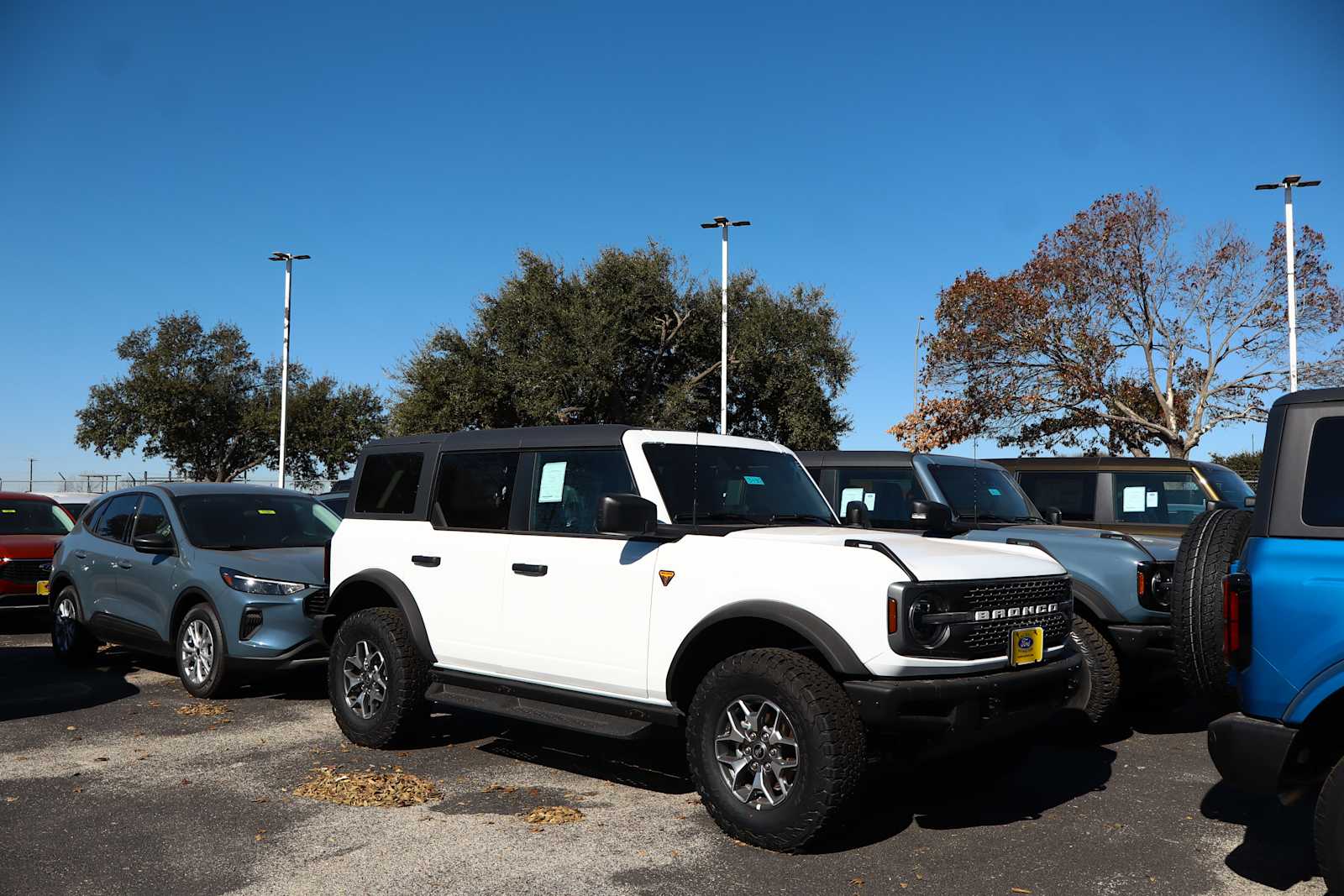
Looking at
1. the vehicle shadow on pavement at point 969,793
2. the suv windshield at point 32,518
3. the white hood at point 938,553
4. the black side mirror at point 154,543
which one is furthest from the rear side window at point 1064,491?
the suv windshield at point 32,518

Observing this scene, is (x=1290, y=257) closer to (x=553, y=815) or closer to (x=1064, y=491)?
(x=1064, y=491)

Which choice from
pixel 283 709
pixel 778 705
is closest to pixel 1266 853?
pixel 778 705

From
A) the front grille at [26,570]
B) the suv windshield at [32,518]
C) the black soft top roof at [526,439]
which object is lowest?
the front grille at [26,570]

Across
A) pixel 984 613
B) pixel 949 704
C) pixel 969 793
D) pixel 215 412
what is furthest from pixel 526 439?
pixel 215 412

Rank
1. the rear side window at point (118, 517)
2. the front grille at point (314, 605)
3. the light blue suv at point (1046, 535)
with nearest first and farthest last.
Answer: the light blue suv at point (1046, 535), the front grille at point (314, 605), the rear side window at point (118, 517)

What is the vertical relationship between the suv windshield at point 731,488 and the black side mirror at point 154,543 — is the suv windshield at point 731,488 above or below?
above

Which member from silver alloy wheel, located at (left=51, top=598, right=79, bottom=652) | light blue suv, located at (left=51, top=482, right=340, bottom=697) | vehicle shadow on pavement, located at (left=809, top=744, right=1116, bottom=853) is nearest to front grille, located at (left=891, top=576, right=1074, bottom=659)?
vehicle shadow on pavement, located at (left=809, top=744, right=1116, bottom=853)

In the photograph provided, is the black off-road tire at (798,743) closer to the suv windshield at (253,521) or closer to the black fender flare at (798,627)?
the black fender flare at (798,627)

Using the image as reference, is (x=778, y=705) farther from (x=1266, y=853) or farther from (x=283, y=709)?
(x=283, y=709)

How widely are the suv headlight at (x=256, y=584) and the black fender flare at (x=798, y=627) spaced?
14.1 ft

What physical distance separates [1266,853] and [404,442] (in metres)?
5.32

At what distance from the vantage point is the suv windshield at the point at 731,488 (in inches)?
230

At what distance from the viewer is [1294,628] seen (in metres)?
3.99

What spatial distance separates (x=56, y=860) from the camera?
187 inches
